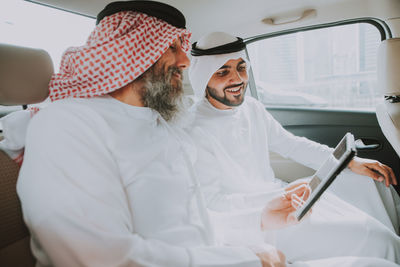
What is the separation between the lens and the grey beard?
1253 millimetres

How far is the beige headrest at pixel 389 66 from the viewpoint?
183 centimetres

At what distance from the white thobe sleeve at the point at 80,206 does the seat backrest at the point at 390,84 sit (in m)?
1.50

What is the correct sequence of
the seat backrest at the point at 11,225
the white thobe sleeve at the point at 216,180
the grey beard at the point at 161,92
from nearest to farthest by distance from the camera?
the seat backrest at the point at 11,225, the grey beard at the point at 161,92, the white thobe sleeve at the point at 216,180

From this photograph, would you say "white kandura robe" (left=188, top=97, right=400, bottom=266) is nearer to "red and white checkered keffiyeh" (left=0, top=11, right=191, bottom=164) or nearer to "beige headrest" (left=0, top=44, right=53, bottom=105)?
"red and white checkered keffiyeh" (left=0, top=11, right=191, bottom=164)

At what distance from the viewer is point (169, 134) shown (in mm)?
1316

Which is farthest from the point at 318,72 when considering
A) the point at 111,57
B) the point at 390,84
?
the point at 111,57

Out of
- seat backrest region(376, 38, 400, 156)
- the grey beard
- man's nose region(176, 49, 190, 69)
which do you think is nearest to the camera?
the grey beard

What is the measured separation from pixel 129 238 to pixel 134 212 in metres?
0.16

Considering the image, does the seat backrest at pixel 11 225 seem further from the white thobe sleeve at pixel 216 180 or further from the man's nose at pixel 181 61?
the white thobe sleeve at pixel 216 180

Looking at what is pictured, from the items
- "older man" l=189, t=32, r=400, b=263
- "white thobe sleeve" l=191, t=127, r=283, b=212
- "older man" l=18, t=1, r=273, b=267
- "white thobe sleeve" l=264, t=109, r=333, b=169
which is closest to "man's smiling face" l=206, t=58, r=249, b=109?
"older man" l=189, t=32, r=400, b=263

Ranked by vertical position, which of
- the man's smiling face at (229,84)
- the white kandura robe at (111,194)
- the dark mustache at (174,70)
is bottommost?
the white kandura robe at (111,194)

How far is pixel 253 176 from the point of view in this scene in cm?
205

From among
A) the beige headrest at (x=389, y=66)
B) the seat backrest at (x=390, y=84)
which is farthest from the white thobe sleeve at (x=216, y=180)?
the beige headrest at (x=389, y=66)

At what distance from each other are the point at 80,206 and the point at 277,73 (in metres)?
3.75
